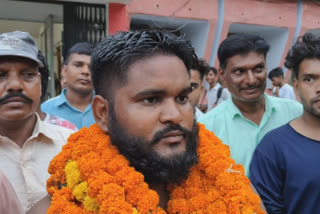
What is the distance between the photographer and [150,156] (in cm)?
149

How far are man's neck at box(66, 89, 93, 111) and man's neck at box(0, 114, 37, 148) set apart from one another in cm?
165

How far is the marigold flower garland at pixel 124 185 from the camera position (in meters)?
1.49

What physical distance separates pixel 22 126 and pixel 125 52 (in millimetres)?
1065

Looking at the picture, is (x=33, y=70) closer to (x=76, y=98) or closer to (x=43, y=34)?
(x=76, y=98)

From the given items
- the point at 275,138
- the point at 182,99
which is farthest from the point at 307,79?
the point at 182,99

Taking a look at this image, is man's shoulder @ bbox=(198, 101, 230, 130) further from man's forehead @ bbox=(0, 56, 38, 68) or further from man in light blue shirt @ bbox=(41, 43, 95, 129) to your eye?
man's forehead @ bbox=(0, 56, 38, 68)

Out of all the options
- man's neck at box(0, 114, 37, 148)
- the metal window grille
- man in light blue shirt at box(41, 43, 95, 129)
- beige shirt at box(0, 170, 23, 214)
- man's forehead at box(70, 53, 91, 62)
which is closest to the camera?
beige shirt at box(0, 170, 23, 214)

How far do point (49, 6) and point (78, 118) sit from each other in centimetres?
488

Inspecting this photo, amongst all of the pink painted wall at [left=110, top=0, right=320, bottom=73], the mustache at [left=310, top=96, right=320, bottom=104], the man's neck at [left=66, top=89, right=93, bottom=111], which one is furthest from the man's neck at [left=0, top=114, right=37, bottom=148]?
the pink painted wall at [left=110, top=0, right=320, bottom=73]

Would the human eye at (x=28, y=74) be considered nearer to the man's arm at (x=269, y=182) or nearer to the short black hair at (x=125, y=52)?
the short black hair at (x=125, y=52)

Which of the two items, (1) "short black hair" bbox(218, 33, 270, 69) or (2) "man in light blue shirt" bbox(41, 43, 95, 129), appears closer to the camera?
(1) "short black hair" bbox(218, 33, 270, 69)

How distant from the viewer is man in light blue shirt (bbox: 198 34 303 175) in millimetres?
2809

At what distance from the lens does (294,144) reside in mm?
2131

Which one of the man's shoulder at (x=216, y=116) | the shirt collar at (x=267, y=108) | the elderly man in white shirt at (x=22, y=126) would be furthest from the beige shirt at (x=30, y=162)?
the shirt collar at (x=267, y=108)
